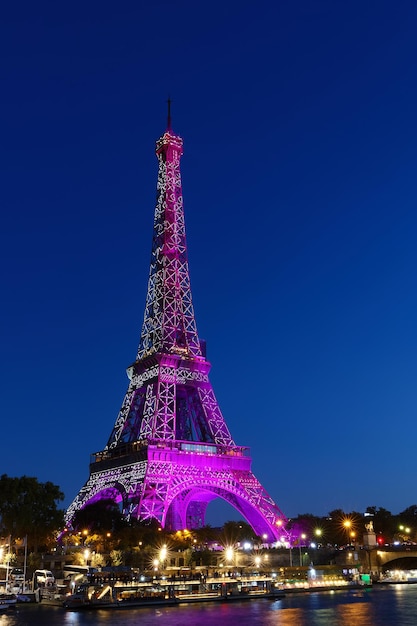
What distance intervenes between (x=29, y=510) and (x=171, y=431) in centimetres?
2401

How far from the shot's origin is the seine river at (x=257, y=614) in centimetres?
4734

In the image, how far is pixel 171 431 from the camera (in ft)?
315

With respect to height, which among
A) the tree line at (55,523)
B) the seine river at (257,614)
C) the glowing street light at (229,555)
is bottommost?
the seine river at (257,614)

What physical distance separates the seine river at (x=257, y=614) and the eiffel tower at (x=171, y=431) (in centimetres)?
2423

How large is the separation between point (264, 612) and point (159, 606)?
11.8 meters

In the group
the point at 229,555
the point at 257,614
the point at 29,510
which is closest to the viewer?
the point at 257,614

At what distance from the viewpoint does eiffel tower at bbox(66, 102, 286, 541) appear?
90125mm

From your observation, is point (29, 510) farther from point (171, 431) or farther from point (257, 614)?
point (257, 614)

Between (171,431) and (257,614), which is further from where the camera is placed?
(171,431)

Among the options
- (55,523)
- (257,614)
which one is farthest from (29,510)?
(257,614)

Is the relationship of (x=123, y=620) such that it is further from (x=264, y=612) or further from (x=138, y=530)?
(x=138, y=530)

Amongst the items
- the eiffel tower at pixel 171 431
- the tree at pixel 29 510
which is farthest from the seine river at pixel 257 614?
the eiffel tower at pixel 171 431

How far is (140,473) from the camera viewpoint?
292 feet

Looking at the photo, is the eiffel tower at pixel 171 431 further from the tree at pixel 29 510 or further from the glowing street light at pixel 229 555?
the tree at pixel 29 510
